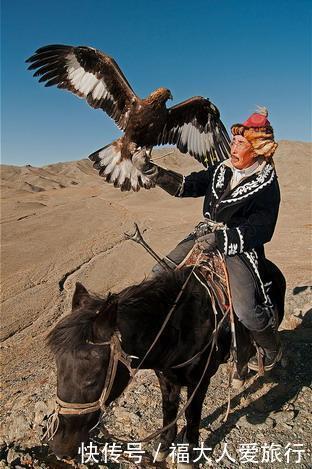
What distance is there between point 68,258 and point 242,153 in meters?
10.9

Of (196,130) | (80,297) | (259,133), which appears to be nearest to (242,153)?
(259,133)

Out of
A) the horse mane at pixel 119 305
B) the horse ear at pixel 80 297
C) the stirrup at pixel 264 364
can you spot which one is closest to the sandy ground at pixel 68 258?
the stirrup at pixel 264 364

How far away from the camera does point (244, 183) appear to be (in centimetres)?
367

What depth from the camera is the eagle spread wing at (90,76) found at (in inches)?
234

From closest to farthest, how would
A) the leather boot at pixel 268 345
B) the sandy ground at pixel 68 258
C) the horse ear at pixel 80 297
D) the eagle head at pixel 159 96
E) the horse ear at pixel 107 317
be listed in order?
the horse ear at pixel 107 317, the horse ear at pixel 80 297, the leather boot at pixel 268 345, the eagle head at pixel 159 96, the sandy ground at pixel 68 258

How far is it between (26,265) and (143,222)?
8311 mm

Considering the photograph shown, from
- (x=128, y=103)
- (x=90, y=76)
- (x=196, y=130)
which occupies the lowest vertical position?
(x=196, y=130)

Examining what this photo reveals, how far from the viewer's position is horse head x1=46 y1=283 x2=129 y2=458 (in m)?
2.47

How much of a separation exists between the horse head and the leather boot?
196cm

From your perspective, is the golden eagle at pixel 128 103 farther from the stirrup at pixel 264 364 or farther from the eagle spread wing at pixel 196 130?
the stirrup at pixel 264 364

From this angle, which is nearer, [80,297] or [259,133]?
[80,297]

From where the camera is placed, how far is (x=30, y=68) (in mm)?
5629

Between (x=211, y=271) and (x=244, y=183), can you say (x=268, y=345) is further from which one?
(x=244, y=183)

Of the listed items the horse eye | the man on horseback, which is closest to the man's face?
the man on horseback
